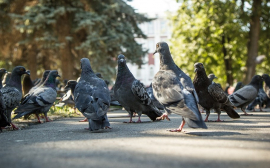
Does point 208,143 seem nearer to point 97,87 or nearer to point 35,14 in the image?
point 97,87

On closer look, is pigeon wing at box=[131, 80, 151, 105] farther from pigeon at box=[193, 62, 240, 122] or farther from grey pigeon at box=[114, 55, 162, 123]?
pigeon at box=[193, 62, 240, 122]

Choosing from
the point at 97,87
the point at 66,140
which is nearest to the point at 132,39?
the point at 97,87

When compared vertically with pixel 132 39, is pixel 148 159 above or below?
below

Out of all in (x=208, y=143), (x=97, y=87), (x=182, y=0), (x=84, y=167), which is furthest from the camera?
(x=182, y=0)

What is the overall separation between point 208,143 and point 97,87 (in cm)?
262

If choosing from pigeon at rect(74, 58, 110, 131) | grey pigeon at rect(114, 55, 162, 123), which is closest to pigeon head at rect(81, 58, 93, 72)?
pigeon at rect(74, 58, 110, 131)

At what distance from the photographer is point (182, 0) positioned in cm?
2484

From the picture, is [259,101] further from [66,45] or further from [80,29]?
[66,45]

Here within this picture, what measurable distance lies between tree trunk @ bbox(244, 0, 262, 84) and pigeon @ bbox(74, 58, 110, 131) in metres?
16.7

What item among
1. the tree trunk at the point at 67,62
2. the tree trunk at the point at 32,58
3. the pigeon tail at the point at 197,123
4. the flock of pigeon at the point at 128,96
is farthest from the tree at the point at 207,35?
the pigeon tail at the point at 197,123

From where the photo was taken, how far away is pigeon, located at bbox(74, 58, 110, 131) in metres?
5.97

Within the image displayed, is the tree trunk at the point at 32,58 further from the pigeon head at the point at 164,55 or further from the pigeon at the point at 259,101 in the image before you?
the pigeon head at the point at 164,55

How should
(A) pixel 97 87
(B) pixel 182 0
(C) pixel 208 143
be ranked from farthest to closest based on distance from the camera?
(B) pixel 182 0
(A) pixel 97 87
(C) pixel 208 143

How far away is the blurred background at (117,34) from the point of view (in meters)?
19.5
